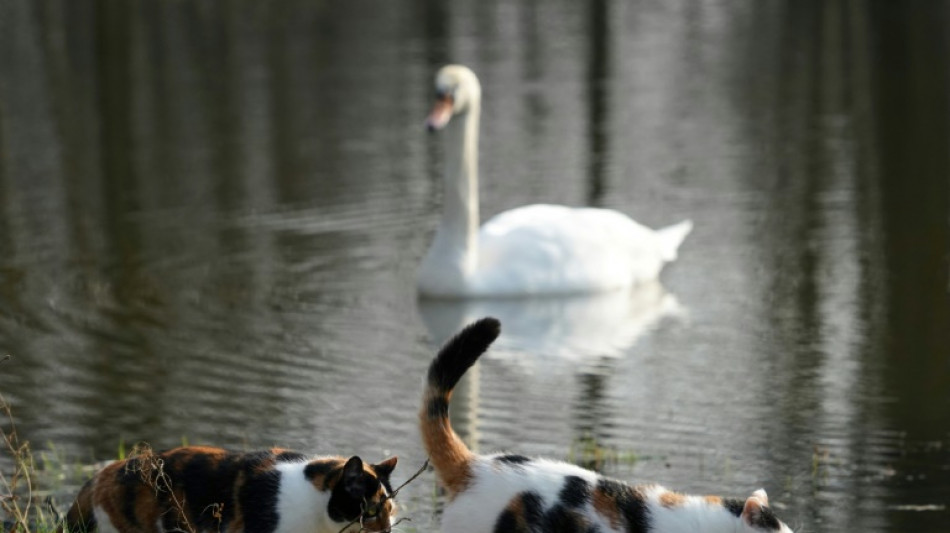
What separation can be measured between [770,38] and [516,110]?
788 centimetres

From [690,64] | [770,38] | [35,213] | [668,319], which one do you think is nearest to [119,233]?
[35,213]

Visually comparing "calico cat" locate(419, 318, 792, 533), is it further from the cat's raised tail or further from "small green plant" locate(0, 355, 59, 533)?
"small green plant" locate(0, 355, 59, 533)

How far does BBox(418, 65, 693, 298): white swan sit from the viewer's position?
1170cm

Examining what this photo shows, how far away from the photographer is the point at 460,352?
5.13 m

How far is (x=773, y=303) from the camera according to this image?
1105 centimetres

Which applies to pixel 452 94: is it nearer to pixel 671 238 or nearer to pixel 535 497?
pixel 671 238

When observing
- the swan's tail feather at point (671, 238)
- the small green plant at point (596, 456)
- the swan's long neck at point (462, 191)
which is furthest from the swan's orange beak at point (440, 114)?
the small green plant at point (596, 456)

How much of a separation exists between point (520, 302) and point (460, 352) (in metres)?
6.61

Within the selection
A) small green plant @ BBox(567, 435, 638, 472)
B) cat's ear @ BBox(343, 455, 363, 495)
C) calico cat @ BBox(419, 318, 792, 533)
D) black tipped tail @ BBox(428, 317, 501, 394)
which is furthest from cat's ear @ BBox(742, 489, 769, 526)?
small green plant @ BBox(567, 435, 638, 472)

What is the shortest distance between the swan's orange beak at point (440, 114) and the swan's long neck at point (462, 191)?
159 mm

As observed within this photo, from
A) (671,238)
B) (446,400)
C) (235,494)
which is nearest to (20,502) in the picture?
(235,494)

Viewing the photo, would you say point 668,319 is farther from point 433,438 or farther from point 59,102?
point 59,102

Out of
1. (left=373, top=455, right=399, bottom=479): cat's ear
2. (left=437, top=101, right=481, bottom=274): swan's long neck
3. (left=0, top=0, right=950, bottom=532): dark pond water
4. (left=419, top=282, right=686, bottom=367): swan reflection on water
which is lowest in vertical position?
(left=419, top=282, right=686, bottom=367): swan reflection on water

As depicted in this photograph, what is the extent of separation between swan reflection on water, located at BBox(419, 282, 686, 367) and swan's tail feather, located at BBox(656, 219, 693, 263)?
22 cm
